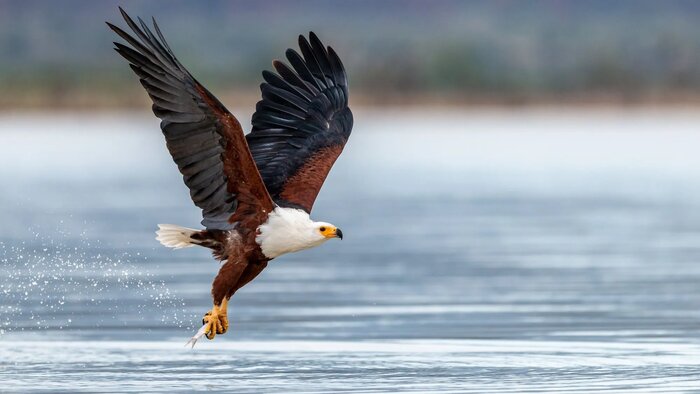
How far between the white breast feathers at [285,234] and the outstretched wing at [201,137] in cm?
9

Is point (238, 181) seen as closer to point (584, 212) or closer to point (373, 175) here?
point (584, 212)

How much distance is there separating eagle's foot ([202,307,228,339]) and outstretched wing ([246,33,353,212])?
4.05ft

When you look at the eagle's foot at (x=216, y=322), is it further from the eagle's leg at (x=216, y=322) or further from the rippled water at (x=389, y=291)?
the rippled water at (x=389, y=291)

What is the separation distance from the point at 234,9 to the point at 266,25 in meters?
16.1

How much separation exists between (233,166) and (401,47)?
64042mm

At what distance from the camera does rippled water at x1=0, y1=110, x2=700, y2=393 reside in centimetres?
1094

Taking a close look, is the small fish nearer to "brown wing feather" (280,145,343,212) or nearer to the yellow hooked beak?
the yellow hooked beak

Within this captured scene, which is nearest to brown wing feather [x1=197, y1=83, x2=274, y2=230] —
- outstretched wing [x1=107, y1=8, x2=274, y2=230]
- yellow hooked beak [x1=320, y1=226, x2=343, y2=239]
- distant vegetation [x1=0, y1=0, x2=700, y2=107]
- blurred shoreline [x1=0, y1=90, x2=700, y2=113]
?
outstretched wing [x1=107, y1=8, x2=274, y2=230]

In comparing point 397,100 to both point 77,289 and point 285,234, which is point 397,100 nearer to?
point 77,289

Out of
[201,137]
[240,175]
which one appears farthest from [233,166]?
[201,137]

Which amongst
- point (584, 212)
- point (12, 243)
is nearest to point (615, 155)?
point (584, 212)

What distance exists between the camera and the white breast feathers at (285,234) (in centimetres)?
1130

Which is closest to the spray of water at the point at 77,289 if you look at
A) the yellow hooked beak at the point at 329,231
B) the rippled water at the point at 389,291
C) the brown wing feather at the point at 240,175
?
the rippled water at the point at 389,291

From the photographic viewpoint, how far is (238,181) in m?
11.2
